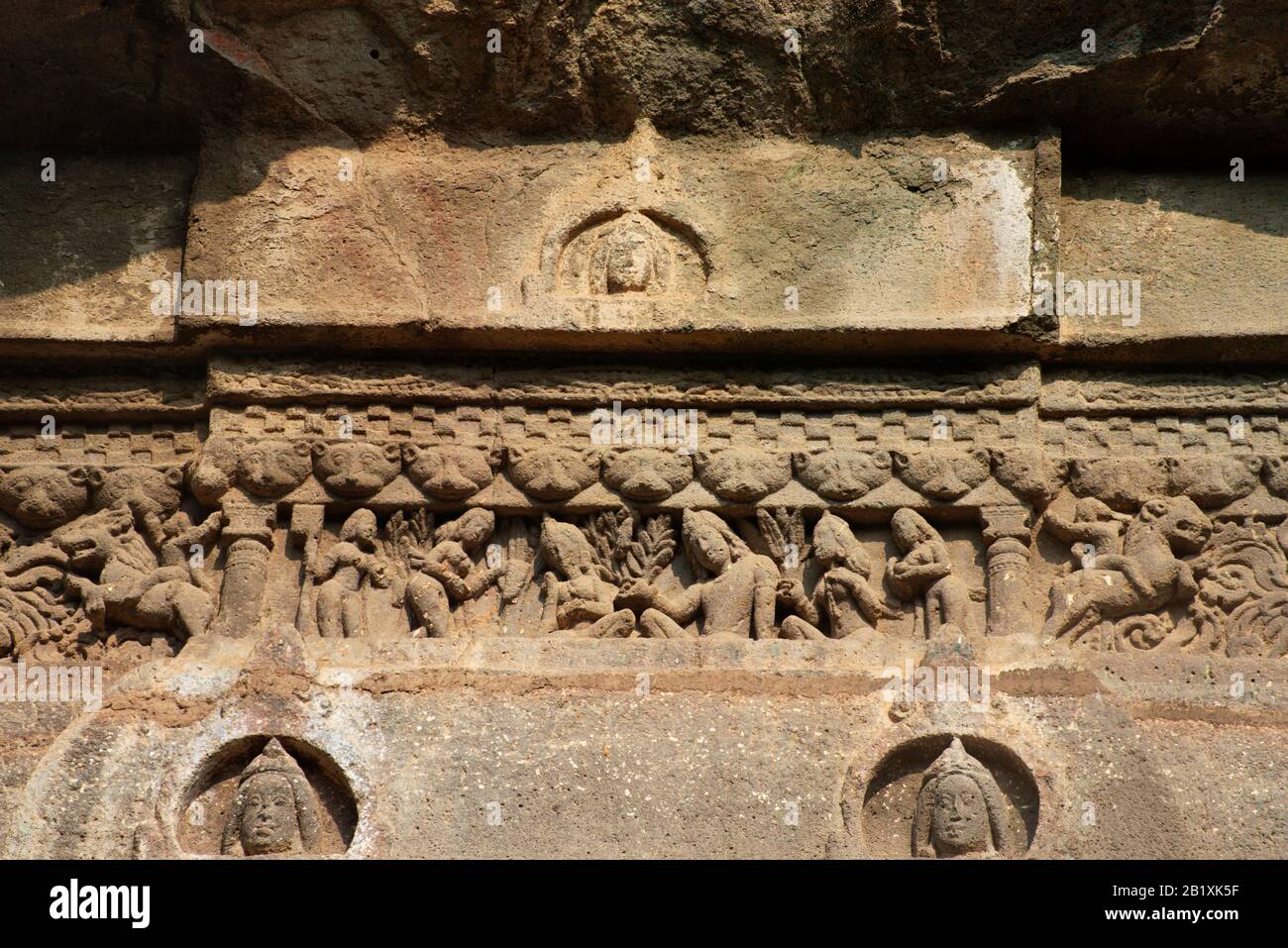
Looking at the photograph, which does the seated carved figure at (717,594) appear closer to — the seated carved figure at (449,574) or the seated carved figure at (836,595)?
the seated carved figure at (836,595)

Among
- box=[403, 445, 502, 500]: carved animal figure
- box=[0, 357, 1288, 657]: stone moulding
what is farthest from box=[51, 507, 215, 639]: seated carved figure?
box=[403, 445, 502, 500]: carved animal figure

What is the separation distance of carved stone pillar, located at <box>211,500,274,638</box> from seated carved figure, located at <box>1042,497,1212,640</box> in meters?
2.38

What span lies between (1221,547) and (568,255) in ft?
7.34

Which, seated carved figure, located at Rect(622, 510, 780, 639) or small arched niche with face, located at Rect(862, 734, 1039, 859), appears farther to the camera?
seated carved figure, located at Rect(622, 510, 780, 639)

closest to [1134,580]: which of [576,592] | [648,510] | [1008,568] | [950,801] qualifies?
[1008,568]

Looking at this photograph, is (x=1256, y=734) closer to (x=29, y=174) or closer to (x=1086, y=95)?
(x=1086, y=95)

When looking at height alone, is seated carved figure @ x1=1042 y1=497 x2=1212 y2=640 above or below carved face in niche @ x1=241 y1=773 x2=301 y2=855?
above

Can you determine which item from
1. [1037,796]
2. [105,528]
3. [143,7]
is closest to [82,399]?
[105,528]

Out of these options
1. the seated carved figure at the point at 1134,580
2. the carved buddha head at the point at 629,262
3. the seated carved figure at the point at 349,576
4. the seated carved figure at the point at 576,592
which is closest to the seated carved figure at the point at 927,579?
the seated carved figure at the point at 1134,580

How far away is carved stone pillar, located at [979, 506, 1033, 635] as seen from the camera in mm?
6590

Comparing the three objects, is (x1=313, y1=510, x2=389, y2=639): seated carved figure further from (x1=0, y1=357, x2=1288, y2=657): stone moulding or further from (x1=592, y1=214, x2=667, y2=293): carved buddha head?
(x1=592, y1=214, x2=667, y2=293): carved buddha head

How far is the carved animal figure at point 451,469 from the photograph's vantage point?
22.3 ft

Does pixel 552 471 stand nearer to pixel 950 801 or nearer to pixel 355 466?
pixel 355 466

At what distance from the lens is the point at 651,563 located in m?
6.74
